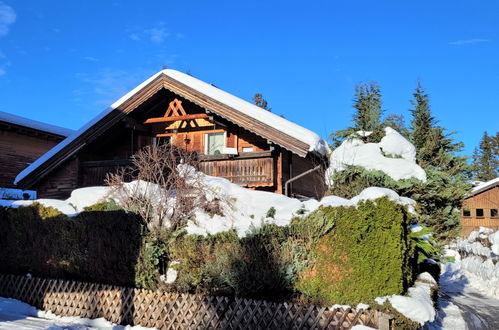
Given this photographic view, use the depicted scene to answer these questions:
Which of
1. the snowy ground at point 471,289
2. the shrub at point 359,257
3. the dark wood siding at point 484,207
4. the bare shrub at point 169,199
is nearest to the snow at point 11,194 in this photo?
the bare shrub at point 169,199

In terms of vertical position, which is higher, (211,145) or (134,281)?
(211,145)

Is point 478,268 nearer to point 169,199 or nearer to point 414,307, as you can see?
point 414,307

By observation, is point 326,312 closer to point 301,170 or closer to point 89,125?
point 301,170

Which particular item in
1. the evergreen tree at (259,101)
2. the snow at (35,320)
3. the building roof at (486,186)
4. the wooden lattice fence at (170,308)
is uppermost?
the evergreen tree at (259,101)

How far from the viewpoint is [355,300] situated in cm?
727

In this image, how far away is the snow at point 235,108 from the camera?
47.7ft

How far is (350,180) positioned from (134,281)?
765 centimetres

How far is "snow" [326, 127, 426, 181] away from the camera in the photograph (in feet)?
44.5

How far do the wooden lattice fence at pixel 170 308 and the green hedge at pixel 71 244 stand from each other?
348mm

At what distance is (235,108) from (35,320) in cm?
925

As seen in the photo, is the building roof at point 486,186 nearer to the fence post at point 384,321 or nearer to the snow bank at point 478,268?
the snow bank at point 478,268

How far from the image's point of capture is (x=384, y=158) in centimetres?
1382

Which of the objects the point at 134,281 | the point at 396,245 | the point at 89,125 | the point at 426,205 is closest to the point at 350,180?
the point at 426,205

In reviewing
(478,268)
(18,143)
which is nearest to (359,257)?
(478,268)
